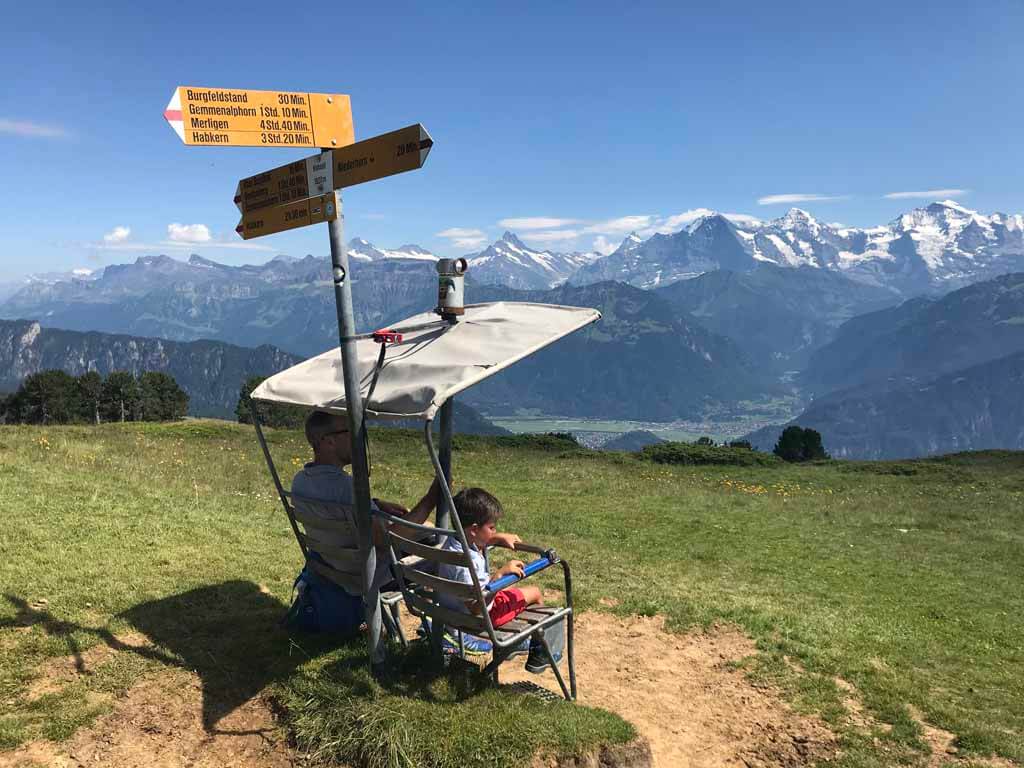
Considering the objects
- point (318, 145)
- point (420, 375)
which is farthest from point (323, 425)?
point (318, 145)

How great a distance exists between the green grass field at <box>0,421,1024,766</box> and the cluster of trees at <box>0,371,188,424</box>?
301ft

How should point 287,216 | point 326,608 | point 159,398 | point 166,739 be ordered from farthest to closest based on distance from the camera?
point 159,398 → point 326,608 → point 287,216 → point 166,739

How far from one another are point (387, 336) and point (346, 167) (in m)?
1.43

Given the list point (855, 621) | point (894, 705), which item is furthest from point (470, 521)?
point (855, 621)

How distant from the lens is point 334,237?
18.3ft

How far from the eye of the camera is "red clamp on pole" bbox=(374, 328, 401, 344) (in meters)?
5.82

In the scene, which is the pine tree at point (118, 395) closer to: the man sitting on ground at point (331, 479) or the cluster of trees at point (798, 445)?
the cluster of trees at point (798, 445)

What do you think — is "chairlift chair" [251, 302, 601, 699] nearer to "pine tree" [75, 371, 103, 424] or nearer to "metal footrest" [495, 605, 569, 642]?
"metal footrest" [495, 605, 569, 642]

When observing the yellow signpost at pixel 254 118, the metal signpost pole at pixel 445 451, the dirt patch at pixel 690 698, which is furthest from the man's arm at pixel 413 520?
the yellow signpost at pixel 254 118

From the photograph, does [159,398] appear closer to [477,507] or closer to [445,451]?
[445,451]

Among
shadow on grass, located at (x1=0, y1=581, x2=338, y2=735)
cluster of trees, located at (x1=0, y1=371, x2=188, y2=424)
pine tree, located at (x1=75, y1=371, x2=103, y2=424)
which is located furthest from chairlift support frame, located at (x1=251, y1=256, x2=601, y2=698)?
pine tree, located at (x1=75, y1=371, x2=103, y2=424)

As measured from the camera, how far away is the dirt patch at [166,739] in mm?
5402

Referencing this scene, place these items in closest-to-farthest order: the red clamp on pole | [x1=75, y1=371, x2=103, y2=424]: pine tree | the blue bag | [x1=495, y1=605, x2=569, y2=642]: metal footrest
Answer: the red clamp on pole
[x1=495, y1=605, x2=569, y2=642]: metal footrest
the blue bag
[x1=75, y1=371, x2=103, y2=424]: pine tree

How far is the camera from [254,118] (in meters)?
5.54
